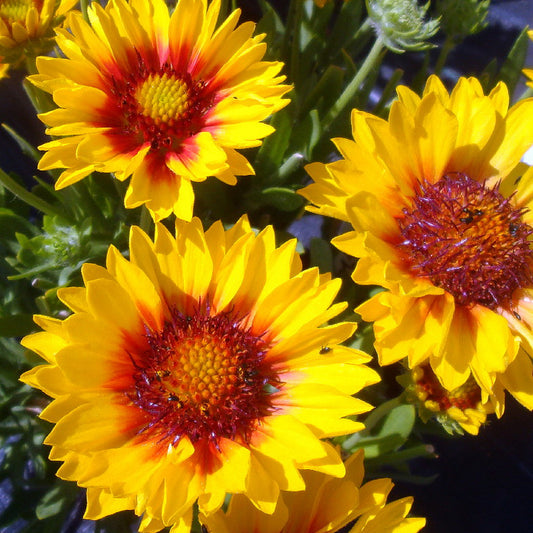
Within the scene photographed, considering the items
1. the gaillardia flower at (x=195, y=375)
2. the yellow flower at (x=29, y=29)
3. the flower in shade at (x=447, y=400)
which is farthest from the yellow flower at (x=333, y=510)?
the yellow flower at (x=29, y=29)

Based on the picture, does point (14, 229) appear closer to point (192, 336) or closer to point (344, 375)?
point (192, 336)

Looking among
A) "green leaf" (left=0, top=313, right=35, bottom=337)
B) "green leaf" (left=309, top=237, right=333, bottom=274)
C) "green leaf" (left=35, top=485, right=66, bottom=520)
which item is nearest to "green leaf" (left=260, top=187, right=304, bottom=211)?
"green leaf" (left=309, top=237, right=333, bottom=274)

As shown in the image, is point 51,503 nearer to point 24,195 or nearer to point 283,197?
point 24,195

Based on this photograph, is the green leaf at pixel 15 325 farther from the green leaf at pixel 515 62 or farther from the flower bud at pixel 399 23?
the green leaf at pixel 515 62

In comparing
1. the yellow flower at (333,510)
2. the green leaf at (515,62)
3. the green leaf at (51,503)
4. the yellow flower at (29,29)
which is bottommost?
the green leaf at (51,503)

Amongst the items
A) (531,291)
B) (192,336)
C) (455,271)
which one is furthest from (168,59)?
Result: (531,291)
